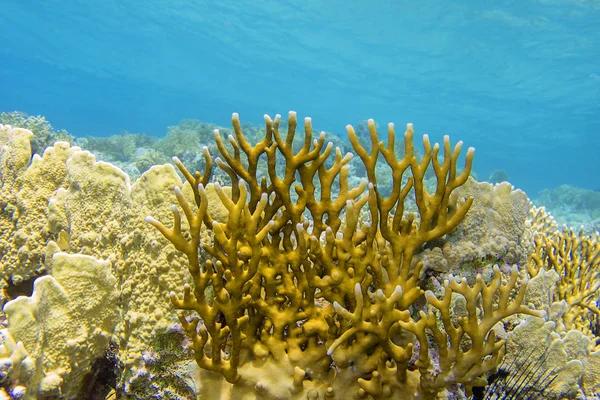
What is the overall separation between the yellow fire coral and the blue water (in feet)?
132

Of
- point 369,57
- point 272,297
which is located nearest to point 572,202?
point 272,297

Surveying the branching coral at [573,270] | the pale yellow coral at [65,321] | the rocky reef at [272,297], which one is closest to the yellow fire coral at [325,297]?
the rocky reef at [272,297]

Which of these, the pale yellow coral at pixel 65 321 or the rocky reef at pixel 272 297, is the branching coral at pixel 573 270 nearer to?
the rocky reef at pixel 272 297

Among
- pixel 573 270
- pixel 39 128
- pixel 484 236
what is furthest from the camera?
pixel 39 128

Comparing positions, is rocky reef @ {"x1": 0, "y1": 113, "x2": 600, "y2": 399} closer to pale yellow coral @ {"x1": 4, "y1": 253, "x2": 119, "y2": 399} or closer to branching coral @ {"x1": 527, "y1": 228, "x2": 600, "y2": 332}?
pale yellow coral @ {"x1": 4, "y1": 253, "x2": 119, "y2": 399}

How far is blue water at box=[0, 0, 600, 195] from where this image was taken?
131ft

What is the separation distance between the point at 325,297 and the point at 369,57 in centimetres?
6159

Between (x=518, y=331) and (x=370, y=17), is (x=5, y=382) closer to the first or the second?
(x=518, y=331)

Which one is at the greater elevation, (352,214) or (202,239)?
(352,214)

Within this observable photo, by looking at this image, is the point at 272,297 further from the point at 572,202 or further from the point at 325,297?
the point at 572,202

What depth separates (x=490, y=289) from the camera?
1.81 m

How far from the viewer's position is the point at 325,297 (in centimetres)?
203

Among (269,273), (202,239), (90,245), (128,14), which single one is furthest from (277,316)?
(128,14)

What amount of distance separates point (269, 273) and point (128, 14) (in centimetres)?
7458
